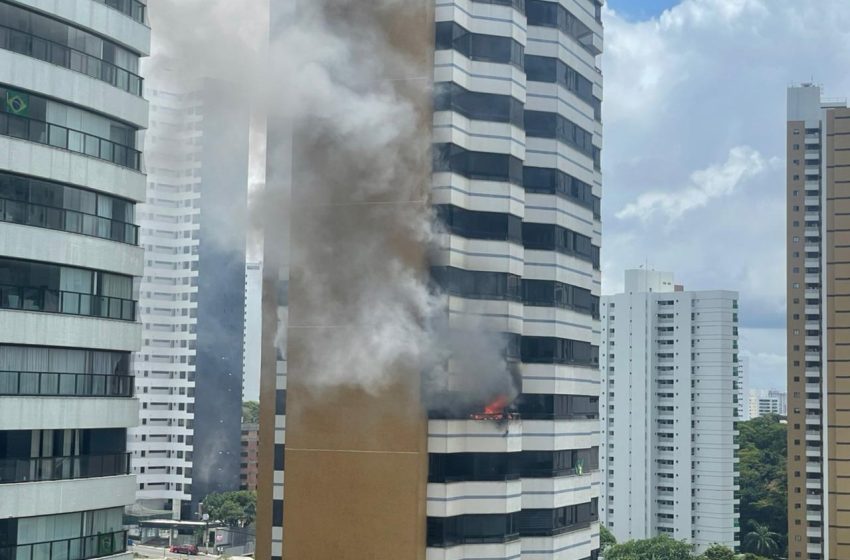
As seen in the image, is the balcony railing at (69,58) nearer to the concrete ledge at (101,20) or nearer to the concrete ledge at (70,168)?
the concrete ledge at (101,20)

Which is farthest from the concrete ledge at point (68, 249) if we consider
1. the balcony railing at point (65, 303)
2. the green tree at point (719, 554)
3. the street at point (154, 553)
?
the street at point (154, 553)

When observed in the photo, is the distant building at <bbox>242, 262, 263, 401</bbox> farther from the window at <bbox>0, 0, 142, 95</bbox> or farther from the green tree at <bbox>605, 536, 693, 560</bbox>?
the window at <bbox>0, 0, 142, 95</bbox>

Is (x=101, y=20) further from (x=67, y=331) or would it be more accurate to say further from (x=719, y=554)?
(x=719, y=554)

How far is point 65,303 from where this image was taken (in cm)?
2927

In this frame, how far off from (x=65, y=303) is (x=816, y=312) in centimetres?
8038

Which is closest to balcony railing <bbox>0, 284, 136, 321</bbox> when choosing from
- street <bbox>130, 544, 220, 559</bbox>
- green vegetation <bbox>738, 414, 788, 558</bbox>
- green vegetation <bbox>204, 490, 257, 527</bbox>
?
street <bbox>130, 544, 220, 559</bbox>

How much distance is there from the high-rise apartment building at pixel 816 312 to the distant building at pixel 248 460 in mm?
56172

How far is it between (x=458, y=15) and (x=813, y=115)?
6993 centimetres

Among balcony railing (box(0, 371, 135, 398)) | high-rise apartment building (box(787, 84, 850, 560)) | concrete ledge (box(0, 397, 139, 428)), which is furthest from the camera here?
high-rise apartment building (box(787, 84, 850, 560))

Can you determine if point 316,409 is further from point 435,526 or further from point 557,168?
point 557,168

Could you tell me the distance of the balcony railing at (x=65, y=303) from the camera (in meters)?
28.0

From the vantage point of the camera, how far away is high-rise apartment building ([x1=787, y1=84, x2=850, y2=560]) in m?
87.1

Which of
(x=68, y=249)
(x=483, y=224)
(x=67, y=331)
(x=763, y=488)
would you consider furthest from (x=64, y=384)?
(x=763, y=488)

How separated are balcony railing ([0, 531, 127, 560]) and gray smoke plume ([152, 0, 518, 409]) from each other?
29.5 feet
